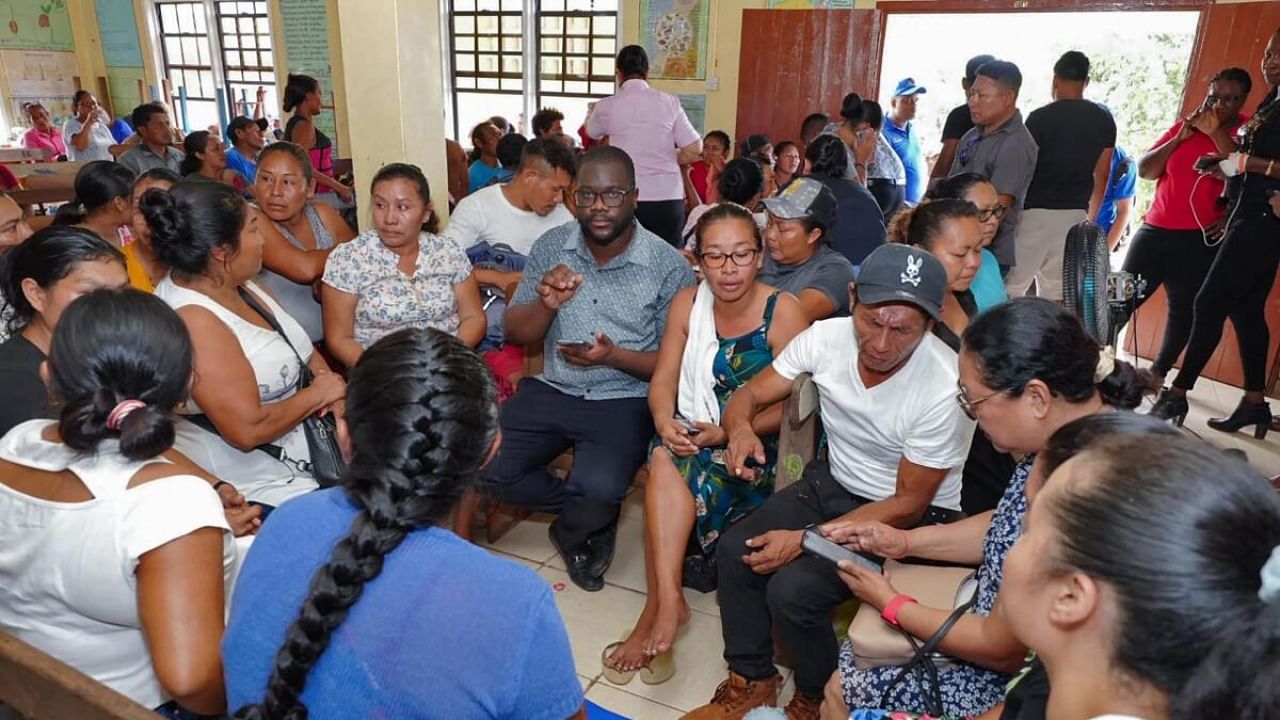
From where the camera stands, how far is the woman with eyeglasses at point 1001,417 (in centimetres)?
145

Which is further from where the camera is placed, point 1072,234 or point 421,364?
point 1072,234

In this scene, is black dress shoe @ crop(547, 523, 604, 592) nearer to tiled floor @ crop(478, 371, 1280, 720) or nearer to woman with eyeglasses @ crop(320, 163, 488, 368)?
tiled floor @ crop(478, 371, 1280, 720)

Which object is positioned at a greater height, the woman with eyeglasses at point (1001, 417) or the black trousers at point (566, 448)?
the woman with eyeglasses at point (1001, 417)

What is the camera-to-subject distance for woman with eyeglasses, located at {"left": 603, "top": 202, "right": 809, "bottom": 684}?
2283 millimetres

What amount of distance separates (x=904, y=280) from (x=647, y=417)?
1156mm

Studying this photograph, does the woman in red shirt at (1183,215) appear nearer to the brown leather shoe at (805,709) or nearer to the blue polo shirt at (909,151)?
the blue polo shirt at (909,151)

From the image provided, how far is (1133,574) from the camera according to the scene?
2.65 feet

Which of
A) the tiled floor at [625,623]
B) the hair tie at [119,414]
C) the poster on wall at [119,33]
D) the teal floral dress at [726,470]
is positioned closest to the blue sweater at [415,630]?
the hair tie at [119,414]

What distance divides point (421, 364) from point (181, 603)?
51cm

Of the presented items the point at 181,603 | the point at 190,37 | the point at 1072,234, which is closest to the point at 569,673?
the point at 181,603

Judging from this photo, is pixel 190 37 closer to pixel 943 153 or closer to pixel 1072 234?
pixel 943 153

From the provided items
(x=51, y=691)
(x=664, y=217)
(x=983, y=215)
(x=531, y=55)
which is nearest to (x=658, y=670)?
(x=51, y=691)

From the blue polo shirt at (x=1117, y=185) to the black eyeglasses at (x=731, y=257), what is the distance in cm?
312

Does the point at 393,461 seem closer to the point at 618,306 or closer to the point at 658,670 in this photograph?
the point at 658,670
